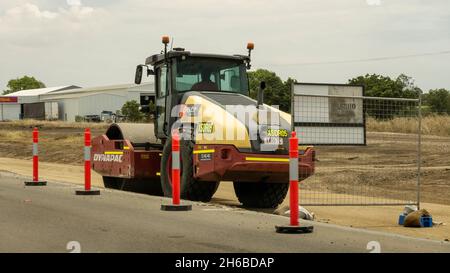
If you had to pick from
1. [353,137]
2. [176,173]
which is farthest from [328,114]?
[176,173]

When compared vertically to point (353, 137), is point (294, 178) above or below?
below

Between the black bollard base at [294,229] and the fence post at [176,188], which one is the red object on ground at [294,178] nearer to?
the black bollard base at [294,229]

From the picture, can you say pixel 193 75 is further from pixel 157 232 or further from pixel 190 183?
pixel 157 232

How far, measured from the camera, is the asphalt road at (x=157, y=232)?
859 cm

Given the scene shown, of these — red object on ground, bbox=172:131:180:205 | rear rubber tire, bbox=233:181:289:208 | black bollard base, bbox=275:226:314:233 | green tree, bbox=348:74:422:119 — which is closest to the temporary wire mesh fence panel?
rear rubber tire, bbox=233:181:289:208

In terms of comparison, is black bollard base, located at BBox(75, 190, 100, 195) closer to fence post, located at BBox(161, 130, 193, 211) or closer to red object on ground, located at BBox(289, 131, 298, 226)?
fence post, located at BBox(161, 130, 193, 211)

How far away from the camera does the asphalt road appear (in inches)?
338

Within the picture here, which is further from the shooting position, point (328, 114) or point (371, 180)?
point (371, 180)

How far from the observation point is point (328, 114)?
1379 cm

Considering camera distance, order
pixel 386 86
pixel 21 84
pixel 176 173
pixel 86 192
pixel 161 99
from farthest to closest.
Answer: pixel 21 84 → pixel 386 86 → pixel 161 99 → pixel 86 192 → pixel 176 173

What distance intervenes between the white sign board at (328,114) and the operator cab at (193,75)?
2456 millimetres

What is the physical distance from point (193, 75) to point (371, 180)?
7.31m

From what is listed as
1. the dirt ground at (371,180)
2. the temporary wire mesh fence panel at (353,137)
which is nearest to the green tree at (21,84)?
the dirt ground at (371,180)
